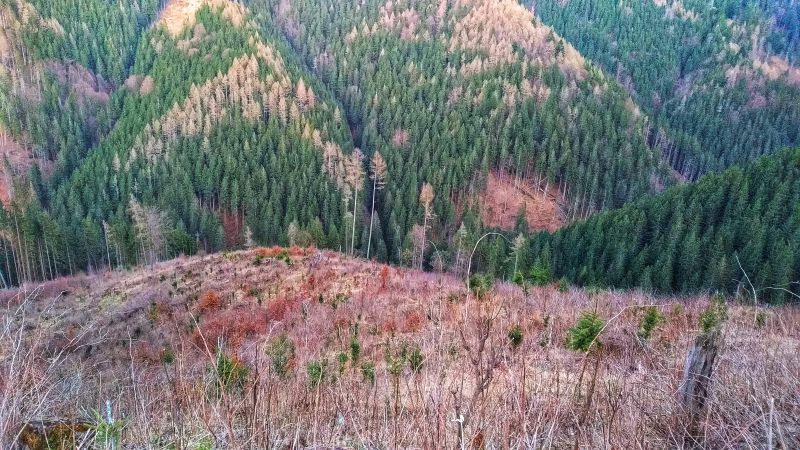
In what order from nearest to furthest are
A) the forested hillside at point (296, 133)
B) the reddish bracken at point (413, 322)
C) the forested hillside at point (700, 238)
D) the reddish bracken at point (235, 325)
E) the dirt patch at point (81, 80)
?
1. the reddish bracken at point (413, 322)
2. the reddish bracken at point (235, 325)
3. the forested hillside at point (700, 238)
4. the forested hillside at point (296, 133)
5. the dirt patch at point (81, 80)

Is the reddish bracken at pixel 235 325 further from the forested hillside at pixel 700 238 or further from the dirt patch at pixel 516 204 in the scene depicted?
the dirt patch at pixel 516 204

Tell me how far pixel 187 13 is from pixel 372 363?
11185 centimetres

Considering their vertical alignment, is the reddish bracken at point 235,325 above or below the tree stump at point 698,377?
below

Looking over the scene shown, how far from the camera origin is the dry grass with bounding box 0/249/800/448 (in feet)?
8.18

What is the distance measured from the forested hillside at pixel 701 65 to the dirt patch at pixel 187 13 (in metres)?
94.5

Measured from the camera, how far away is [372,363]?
21.3 ft

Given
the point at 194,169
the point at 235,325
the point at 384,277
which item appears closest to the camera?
the point at 235,325

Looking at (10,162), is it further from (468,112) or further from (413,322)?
(413,322)

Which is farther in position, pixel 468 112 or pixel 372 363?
pixel 468 112

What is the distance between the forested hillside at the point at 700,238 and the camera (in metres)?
37.6

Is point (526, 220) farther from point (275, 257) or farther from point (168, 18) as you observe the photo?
point (168, 18)

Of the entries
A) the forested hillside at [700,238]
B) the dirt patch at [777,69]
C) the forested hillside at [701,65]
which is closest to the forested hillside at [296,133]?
the forested hillside at [700,238]

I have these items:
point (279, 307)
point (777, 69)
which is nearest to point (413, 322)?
point (279, 307)

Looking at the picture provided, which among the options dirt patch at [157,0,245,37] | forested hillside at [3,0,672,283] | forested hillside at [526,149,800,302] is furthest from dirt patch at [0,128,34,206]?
forested hillside at [526,149,800,302]
